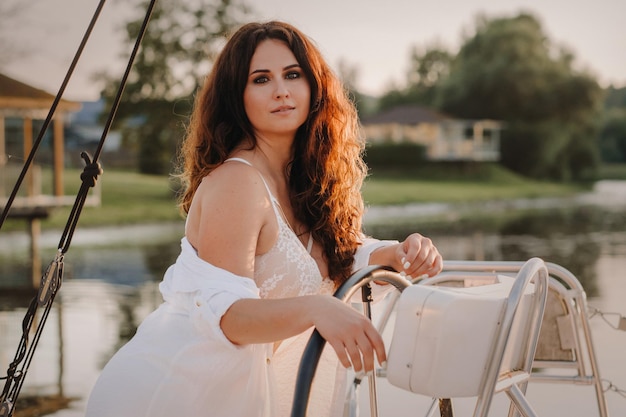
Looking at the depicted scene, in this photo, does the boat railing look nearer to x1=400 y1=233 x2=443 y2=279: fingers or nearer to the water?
x1=400 y1=233 x2=443 y2=279: fingers

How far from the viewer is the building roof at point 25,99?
67.7 ft

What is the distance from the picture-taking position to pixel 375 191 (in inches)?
1430

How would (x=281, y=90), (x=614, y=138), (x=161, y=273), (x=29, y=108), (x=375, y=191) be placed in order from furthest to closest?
1. (x=614, y=138)
2. (x=375, y=191)
3. (x=29, y=108)
4. (x=161, y=273)
5. (x=281, y=90)

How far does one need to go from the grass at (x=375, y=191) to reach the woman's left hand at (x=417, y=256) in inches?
855

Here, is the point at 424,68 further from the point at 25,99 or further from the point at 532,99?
the point at 25,99

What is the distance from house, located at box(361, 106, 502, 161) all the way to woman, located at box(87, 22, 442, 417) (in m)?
53.0

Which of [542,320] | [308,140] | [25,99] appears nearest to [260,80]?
[308,140]

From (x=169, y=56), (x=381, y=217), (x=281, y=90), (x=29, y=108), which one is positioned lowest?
(x=381, y=217)

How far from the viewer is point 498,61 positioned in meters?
62.8

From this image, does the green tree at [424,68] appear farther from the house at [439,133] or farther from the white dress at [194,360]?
the white dress at [194,360]

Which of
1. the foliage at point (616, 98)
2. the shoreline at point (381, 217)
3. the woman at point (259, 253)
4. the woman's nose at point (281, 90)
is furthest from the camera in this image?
the foliage at point (616, 98)

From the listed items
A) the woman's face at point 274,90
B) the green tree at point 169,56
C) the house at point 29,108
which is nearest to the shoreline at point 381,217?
the house at point 29,108

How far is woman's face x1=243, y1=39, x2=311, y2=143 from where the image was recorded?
2.19 meters

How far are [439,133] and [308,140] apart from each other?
191 ft
